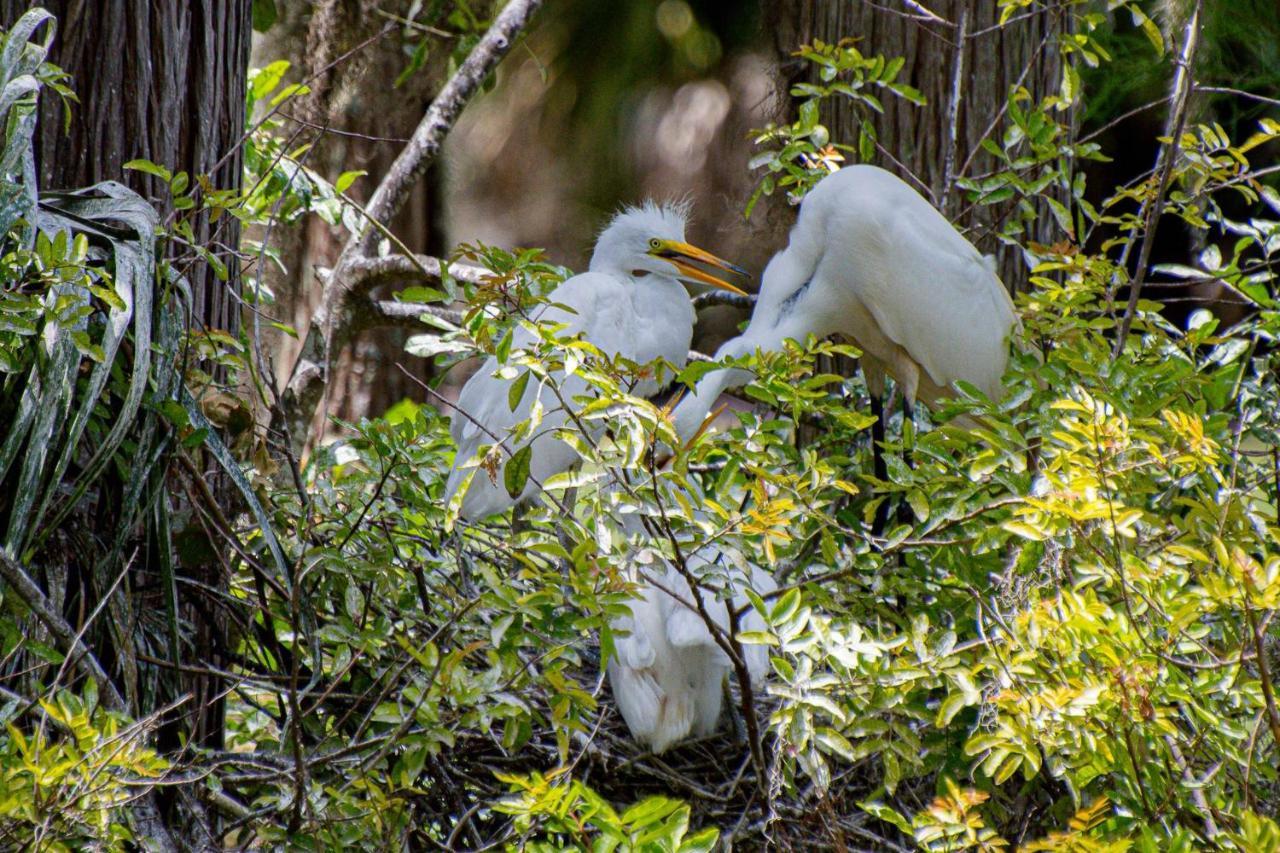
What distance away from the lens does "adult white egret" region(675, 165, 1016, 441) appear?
9.47ft

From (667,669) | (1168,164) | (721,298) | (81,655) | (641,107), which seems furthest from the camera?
(641,107)

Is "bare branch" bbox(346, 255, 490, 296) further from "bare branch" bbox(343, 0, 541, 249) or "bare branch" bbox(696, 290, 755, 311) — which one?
"bare branch" bbox(696, 290, 755, 311)

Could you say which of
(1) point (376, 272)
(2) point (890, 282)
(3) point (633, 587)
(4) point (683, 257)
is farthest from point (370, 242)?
(3) point (633, 587)

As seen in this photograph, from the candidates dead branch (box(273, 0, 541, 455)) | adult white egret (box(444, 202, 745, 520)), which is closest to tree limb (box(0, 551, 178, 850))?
adult white egret (box(444, 202, 745, 520))

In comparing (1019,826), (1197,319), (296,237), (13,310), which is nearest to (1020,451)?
(1019,826)

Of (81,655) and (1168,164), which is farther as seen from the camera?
(1168,164)

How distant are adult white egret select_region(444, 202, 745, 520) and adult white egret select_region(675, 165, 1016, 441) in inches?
6.3

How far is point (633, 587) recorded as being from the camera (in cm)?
160

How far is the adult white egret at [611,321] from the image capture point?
106 inches

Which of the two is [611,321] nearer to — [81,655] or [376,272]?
[376,272]

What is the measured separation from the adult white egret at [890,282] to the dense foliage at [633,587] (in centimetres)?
63

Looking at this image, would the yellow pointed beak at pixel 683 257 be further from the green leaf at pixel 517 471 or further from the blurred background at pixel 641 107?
the green leaf at pixel 517 471

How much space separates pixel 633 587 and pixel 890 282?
1.53 metres

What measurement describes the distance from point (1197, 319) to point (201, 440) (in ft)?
5.40
